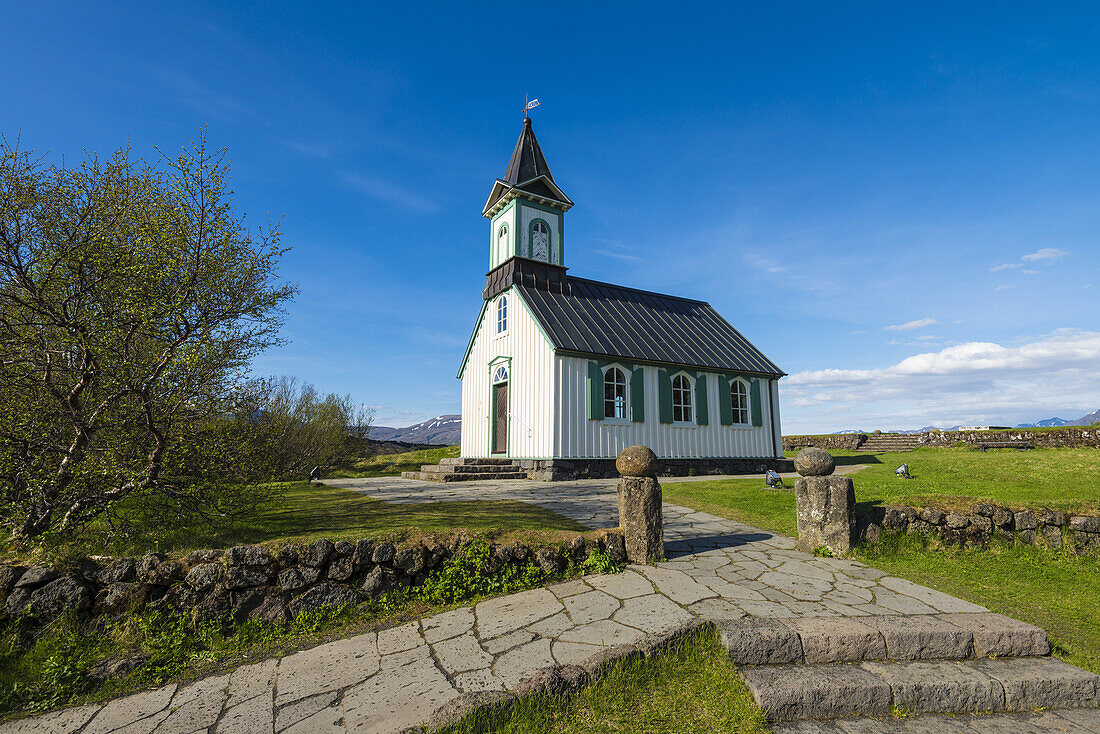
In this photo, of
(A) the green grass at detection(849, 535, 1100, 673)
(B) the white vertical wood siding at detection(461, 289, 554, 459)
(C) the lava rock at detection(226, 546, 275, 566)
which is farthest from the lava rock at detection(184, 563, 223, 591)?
(B) the white vertical wood siding at detection(461, 289, 554, 459)

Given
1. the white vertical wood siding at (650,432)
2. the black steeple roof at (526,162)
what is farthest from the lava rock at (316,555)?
the black steeple roof at (526,162)

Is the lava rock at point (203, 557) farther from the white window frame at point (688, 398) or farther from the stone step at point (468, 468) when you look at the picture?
the white window frame at point (688, 398)

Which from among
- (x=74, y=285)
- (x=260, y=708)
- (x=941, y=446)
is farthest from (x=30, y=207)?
(x=941, y=446)

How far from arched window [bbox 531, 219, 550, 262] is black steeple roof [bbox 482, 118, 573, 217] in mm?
961

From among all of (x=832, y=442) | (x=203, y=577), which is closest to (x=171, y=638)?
(x=203, y=577)

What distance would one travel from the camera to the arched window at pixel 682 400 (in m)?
17.2

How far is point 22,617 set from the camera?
418 cm

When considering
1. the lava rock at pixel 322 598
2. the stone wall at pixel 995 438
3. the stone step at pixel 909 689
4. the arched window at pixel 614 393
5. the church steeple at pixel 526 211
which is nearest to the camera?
the stone step at pixel 909 689

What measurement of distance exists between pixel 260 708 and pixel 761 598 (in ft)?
13.5

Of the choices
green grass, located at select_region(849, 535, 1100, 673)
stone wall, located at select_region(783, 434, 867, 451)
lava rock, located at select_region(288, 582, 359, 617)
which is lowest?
green grass, located at select_region(849, 535, 1100, 673)

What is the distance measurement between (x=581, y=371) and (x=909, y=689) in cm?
1215

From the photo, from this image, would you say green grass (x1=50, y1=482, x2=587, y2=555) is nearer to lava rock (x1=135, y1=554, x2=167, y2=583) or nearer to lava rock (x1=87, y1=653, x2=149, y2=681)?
lava rock (x1=135, y1=554, x2=167, y2=583)

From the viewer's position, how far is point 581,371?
1545 cm

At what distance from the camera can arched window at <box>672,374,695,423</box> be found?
56.4 feet
